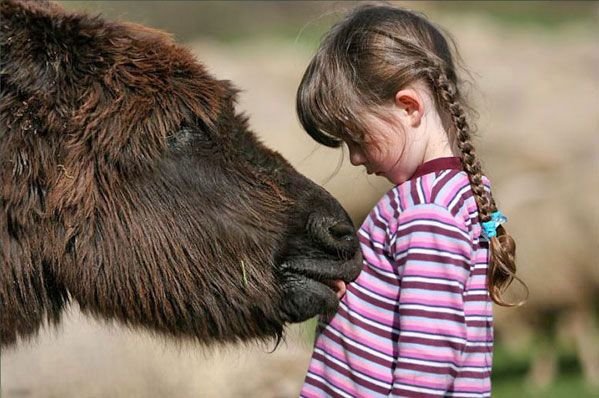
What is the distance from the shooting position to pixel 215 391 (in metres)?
5.20

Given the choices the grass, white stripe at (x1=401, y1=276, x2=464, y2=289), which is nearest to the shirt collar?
white stripe at (x1=401, y1=276, x2=464, y2=289)

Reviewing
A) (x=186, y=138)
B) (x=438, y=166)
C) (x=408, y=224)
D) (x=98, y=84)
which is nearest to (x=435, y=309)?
(x=408, y=224)

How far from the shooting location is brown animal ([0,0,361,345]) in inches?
121

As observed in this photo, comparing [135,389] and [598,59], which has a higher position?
[598,59]

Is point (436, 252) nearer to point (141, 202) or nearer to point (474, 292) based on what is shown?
point (474, 292)

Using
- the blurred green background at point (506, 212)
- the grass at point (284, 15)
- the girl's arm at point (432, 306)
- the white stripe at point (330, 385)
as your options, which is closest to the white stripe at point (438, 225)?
the girl's arm at point (432, 306)

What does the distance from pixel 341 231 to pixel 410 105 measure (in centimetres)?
46

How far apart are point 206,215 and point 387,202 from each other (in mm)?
614

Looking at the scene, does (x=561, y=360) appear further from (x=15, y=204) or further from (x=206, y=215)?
(x=15, y=204)

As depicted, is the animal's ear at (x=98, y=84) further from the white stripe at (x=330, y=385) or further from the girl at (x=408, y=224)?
the white stripe at (x=330, y=385)

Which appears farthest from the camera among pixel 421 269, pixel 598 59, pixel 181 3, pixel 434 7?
pixel 434 7

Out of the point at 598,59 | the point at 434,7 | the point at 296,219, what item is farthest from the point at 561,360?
the point at 434,7

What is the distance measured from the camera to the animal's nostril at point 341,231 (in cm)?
312

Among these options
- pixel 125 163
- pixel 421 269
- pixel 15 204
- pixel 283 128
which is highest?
pixel 283 128
